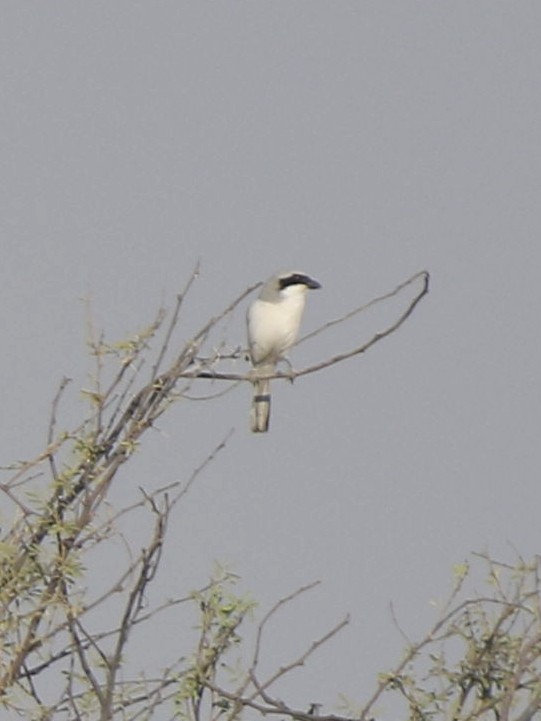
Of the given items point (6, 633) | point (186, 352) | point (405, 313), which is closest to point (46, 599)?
point (6, 633)

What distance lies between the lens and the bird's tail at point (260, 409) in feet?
18.9

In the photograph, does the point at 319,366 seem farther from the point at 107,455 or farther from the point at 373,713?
the point at 373,713

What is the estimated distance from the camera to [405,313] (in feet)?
9.92

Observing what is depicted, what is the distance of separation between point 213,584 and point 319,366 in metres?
0.45

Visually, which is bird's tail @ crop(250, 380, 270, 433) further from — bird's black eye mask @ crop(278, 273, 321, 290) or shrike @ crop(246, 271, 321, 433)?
bird's black eye mask @ crop(278, 273, 321, 290)

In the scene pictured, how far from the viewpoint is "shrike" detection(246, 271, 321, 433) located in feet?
21.1

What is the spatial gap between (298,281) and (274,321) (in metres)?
0.26

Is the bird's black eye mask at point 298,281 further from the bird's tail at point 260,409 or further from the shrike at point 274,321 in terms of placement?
the bird's tail at point 260,409

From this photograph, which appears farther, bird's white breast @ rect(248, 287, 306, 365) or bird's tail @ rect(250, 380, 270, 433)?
bird's white breast @ rect(248, 287, 306, 365)

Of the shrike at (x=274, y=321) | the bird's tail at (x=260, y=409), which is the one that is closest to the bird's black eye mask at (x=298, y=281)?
the shrike at (x=274, y=321)

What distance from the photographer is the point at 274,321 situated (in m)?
6.68

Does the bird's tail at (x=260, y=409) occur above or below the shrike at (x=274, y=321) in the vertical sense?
below

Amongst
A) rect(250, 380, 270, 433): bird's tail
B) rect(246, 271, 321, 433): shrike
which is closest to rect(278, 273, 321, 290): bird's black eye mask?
rect(246, 271, 321, 433): shrike

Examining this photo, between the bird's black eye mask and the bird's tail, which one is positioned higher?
the bird's black eye mask
